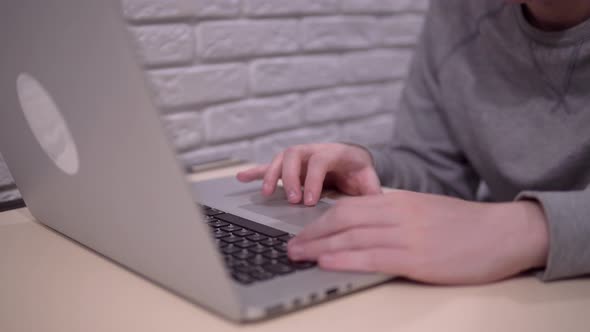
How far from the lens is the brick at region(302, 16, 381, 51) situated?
1.13m

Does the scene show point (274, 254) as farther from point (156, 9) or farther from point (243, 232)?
point (156, 9)

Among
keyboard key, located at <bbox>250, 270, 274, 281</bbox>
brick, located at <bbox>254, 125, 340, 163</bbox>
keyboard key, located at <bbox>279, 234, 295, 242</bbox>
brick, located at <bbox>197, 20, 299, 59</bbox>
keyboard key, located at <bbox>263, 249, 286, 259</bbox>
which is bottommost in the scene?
brick, located at <bbox>254, 125, 340, 163</bbox>

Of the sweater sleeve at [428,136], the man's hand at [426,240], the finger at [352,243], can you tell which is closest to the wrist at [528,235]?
the man's hand at [426,240]

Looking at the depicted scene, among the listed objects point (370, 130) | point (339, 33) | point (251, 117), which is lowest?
point (370, 130)

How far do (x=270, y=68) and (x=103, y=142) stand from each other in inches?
26.4

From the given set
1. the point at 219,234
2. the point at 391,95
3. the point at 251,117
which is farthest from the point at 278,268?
the point at 391,95

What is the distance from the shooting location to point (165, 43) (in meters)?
0.93

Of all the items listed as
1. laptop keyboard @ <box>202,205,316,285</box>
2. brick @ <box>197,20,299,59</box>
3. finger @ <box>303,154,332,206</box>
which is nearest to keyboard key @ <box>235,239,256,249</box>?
laptop keyboard @ <box>202,205,316,285</box>

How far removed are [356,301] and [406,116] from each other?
0.62m

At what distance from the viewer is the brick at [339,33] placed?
1127mm

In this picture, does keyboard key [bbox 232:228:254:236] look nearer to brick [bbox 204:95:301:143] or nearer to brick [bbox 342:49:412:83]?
brick [bbox 204:95:301:143]

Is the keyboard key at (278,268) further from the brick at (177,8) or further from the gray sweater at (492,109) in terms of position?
the brick at (177,8)

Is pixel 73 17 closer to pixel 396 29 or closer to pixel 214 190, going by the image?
pixel 214 190

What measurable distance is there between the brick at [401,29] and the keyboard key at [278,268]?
0.88m
